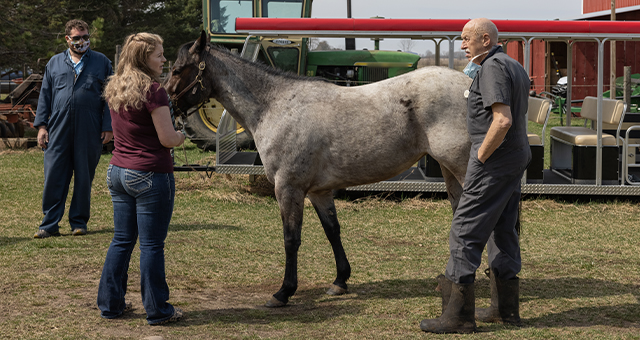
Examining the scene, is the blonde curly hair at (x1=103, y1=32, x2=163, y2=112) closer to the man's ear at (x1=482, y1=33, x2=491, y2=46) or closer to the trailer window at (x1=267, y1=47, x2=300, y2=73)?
the man's ear at (x1=482, y1=33, x2=491, y2=46)

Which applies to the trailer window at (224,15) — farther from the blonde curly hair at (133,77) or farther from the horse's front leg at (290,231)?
the blonde curly hair at (133,77)

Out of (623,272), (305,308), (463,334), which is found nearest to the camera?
(463,334)

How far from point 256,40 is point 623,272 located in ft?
17.7

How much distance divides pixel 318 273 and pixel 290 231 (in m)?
0.89

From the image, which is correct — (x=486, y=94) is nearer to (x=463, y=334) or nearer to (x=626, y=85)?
(x=463, y=334)

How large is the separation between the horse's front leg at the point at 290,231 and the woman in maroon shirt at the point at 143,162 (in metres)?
0.86

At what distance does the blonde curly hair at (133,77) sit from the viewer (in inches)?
146

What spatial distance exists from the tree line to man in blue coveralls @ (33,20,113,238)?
37.0 feet

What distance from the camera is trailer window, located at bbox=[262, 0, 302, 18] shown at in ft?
43.0

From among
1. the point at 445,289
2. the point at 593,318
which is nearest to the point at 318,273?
the point at 445,289

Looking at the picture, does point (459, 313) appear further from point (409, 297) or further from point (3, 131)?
point (3, 131)

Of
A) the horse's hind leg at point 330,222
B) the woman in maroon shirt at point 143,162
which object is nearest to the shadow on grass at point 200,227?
the horse's hind leg at point 330,222

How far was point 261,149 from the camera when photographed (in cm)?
464

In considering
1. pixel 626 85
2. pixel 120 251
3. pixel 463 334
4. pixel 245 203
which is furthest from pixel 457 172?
pixel 626 85
